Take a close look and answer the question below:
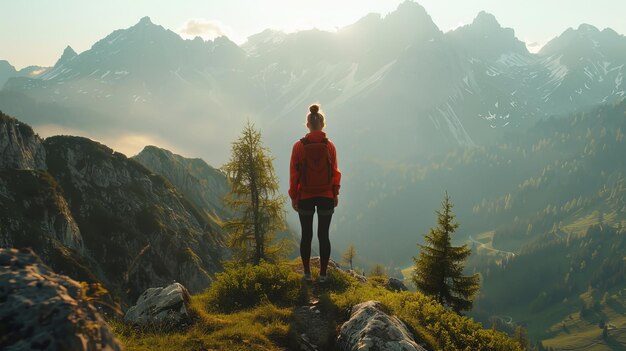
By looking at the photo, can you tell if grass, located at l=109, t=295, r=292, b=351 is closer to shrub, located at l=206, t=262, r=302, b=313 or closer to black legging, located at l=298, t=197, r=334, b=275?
shrub, located at l=206, t=262, r=302, b=313

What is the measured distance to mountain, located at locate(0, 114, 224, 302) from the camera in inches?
2328

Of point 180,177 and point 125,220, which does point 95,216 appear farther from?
point 180,177

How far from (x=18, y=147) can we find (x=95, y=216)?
17.5m

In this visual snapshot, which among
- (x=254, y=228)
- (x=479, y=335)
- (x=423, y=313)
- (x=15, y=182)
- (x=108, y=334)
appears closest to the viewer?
(x=108, y=334)

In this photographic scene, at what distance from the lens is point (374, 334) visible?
7.58 metres

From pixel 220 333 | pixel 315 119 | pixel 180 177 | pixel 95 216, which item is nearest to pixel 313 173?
pixel 315 119

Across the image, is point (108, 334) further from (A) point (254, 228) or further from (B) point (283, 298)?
(A) point (254, 228)

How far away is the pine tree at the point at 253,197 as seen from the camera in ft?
81.1

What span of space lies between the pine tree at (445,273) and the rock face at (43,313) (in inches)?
884

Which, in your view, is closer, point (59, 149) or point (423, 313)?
point (423, 313)

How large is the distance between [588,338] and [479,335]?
234 metres

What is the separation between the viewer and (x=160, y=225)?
83.4 m

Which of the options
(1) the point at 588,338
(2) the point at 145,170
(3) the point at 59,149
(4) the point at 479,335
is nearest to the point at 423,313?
(4) the point at 479,335

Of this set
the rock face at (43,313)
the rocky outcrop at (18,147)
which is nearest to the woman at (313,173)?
the rock face at (43,313)
